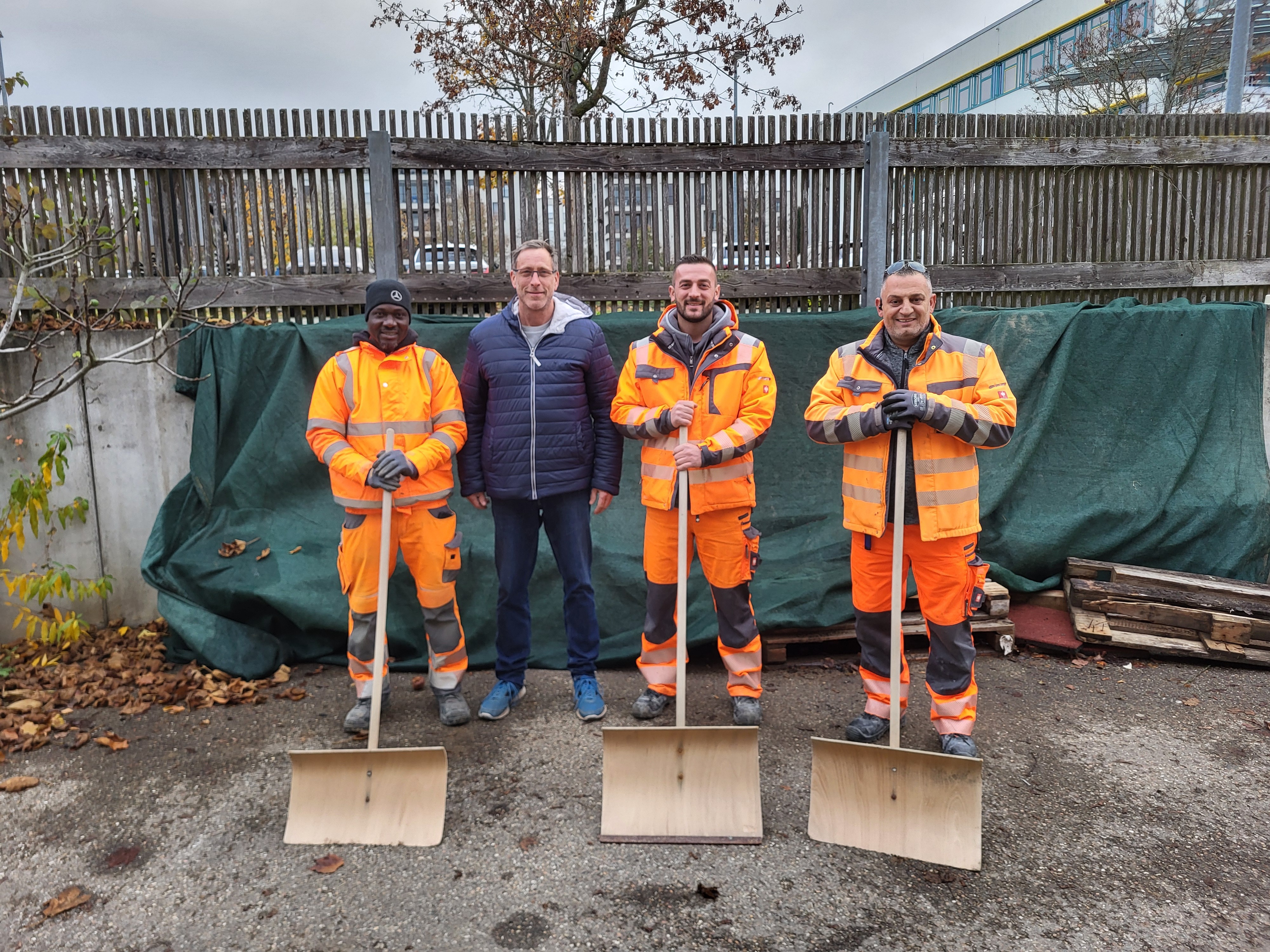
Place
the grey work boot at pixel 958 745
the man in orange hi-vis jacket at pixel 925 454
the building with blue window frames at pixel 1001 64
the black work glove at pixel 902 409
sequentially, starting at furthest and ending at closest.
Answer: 1. the building with blue window frames at pixel 1001 64
2. the grey work boot at pixel 958 745
3. the man in orange hi-vis jacket at pixel 925 454
4. the black work glove at pixel 902 409

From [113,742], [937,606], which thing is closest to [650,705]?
[937,606]

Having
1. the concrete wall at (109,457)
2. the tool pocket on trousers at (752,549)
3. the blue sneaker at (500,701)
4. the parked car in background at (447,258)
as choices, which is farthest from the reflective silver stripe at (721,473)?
the concrete wall at (109,457)

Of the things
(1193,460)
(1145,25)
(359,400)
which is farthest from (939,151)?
(1145,25)

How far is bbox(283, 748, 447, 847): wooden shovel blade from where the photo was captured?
292cm

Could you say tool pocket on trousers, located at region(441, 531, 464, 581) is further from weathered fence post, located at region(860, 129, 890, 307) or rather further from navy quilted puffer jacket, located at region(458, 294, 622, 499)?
weathered fence post, located at region(860, 129, 890, 307)

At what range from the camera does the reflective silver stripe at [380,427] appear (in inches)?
142

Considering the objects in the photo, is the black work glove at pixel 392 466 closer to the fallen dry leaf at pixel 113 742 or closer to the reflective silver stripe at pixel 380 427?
the reflective silver stripe at pixel 380 427

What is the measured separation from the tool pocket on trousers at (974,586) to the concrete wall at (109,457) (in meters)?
4.25

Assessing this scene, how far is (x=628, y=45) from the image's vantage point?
11.7 meters

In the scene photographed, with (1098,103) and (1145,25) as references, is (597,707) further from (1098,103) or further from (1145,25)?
(1145,25)

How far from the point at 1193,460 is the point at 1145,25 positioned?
1558 cm

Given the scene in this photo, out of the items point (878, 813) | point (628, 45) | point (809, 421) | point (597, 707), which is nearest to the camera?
point (878, 813)

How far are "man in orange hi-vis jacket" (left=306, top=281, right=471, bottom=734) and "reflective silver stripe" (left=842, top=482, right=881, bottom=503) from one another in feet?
5.51


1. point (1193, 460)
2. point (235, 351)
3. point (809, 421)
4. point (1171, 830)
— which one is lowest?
point (1171, 830)
